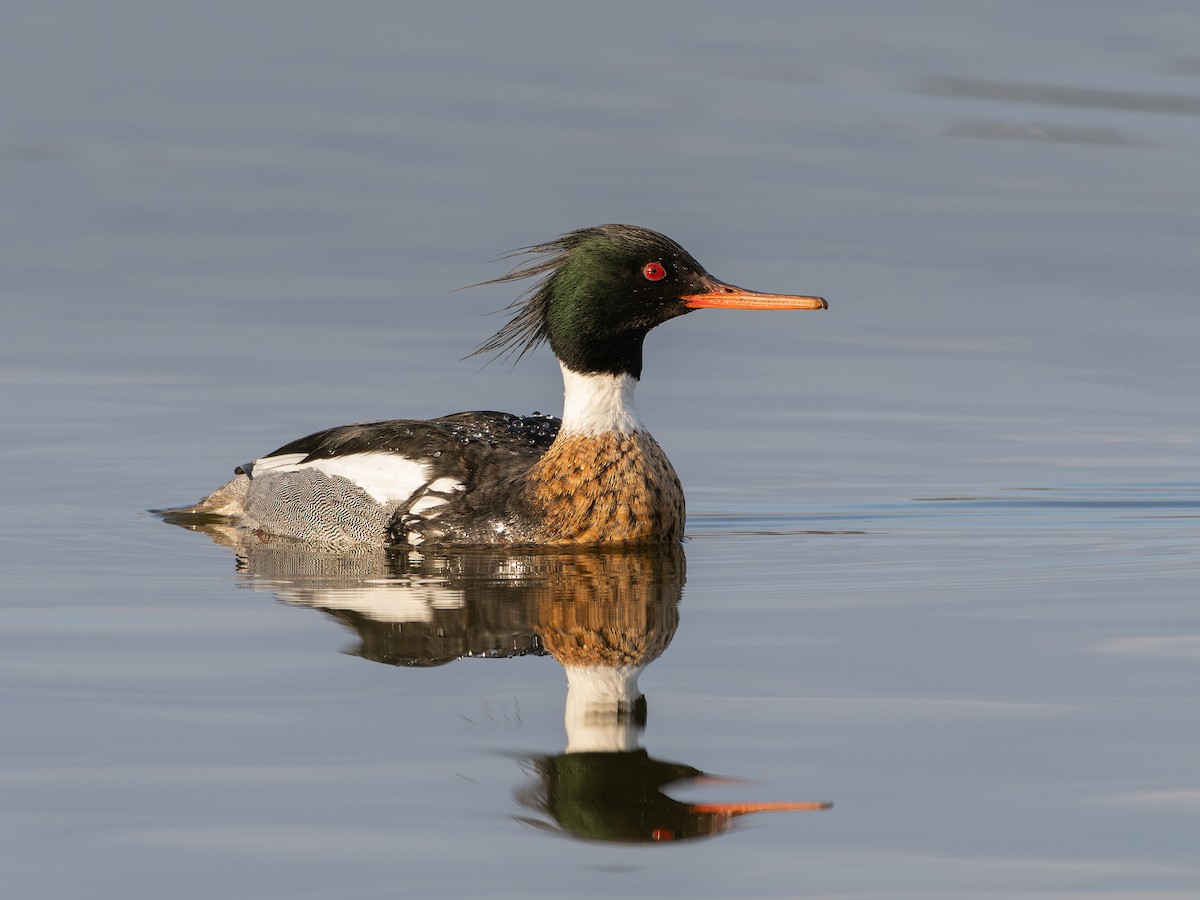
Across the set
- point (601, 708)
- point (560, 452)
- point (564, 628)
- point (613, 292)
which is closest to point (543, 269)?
point (613, 292)

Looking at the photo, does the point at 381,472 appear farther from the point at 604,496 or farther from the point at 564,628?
the point at 564,628

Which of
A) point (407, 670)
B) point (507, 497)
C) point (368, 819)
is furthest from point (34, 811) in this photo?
point (507, 497)

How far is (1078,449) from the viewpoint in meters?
12.6

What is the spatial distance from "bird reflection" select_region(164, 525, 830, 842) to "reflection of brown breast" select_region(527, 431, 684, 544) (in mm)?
149

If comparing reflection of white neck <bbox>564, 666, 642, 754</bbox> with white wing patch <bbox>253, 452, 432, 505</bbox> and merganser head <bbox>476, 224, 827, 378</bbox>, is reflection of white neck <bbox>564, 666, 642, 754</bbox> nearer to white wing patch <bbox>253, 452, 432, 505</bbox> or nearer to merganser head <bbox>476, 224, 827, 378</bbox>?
white wing patch <bbox>253, 452, 432, 505</bbox>

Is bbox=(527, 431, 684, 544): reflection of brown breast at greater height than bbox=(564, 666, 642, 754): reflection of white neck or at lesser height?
greater

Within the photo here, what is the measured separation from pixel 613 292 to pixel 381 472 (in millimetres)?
1541

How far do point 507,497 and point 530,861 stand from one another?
505cm

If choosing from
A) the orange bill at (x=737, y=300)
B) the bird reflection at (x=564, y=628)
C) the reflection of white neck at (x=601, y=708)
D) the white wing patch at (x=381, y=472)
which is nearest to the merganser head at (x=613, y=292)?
the orange bill at (x=737, y=300)

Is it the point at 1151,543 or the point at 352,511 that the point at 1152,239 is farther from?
the point at 352,511

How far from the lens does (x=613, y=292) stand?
35.6 feet

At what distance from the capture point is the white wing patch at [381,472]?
35.5 feet

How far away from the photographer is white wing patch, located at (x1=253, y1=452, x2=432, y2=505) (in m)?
10.8

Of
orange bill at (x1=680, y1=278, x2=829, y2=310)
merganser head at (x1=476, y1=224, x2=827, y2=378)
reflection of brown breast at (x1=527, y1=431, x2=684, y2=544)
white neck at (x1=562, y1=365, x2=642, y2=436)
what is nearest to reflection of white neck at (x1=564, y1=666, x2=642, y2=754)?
reflection of brown breast at (x1=527, y1=431, x2=684, y2=544)
